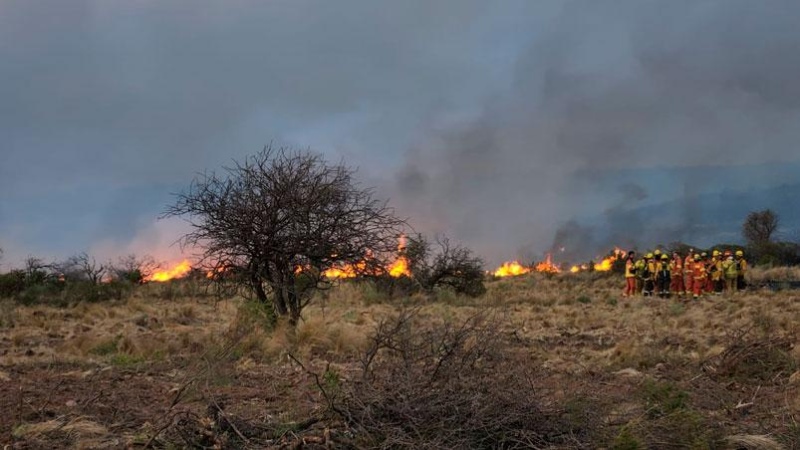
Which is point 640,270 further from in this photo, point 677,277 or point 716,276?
point 716,276

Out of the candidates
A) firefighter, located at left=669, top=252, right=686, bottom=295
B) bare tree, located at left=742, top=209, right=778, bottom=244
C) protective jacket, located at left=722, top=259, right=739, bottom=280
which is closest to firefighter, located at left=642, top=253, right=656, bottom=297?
firefighter, located at left=669, top=252, right=686, bottom=295

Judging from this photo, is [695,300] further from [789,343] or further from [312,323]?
[312,323]

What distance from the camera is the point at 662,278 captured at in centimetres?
2919

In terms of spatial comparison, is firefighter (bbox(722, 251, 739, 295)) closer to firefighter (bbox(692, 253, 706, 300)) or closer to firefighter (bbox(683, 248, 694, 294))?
firefighter (bbox(692, 253, 706, 300))

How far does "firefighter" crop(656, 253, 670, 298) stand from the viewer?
1135 inches

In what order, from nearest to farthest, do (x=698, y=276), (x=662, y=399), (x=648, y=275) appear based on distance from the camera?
(x=662, y=399) → (x=698, y=276) → (x=648, y=275)

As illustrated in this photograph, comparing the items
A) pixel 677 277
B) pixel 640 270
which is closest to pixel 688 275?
pixel 677 277

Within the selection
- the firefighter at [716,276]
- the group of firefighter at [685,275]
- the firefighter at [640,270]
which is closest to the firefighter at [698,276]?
the group of firefighter at [685,275]

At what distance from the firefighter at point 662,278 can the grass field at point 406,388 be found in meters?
12.4

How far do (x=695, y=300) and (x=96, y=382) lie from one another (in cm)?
2256

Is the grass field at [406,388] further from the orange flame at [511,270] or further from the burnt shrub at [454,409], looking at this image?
the orange flame at [511,270]

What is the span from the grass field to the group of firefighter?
12642 millimetres

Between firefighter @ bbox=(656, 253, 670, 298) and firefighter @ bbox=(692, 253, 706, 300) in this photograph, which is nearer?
firefighter @ bbox=(692, 253, 706, 300)

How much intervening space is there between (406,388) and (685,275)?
27.9 metres
